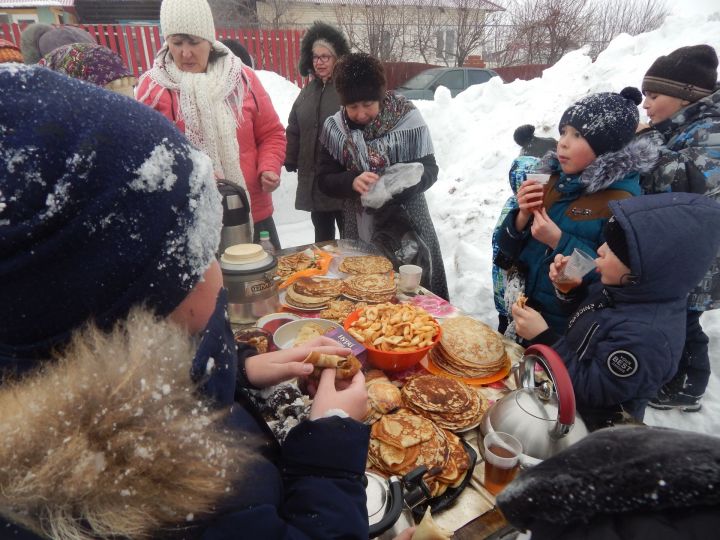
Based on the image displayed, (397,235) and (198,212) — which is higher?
(198,212)

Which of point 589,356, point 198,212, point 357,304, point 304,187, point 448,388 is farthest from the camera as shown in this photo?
point 304,187

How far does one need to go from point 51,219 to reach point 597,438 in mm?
1003

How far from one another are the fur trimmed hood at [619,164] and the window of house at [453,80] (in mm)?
12048

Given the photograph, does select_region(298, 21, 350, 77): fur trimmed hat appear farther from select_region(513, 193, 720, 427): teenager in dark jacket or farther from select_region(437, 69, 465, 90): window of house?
select_region(437, 69, 465, 90): window of house

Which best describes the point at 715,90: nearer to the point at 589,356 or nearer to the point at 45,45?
the point at 589,356

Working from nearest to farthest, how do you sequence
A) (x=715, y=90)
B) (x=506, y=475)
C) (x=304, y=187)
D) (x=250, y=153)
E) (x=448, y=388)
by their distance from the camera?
(x=506, y=475) < (x=448, y=388) < (x=715, y=90) < (x=250, y=153) < (x=304, y=187)

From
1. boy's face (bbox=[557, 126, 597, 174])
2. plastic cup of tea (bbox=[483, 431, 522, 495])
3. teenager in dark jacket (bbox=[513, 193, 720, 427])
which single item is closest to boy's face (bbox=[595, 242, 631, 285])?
teenager in dark jacket (bbox=[513, 193, 720, 427])

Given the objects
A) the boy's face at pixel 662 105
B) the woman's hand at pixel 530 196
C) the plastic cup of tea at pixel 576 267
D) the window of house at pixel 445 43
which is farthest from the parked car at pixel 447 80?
the plastic cup of tea at pixel 576 267

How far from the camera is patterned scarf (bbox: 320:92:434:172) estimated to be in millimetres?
3373

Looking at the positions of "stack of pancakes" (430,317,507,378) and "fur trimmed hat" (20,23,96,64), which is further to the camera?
"fur trimmed hat" (20,23,96,64)

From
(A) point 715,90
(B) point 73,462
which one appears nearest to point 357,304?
(B) point 73,462

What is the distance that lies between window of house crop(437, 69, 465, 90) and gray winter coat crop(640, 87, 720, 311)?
1123 centimetres

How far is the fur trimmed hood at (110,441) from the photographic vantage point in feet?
1.83

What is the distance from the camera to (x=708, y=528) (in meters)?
0.58
